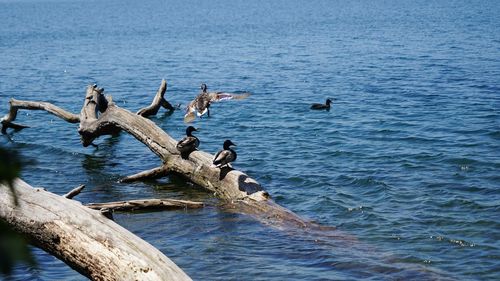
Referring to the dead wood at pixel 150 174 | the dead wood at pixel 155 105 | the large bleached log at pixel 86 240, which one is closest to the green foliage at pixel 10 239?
the large bleached log at pixel 86 240

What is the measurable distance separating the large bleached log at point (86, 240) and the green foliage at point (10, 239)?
531cm

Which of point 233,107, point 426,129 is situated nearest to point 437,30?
point 233,107

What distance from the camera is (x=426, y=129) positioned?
2253 centimetres

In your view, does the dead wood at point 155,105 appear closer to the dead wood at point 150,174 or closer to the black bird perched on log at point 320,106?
the black bird perched on log at point 320,106

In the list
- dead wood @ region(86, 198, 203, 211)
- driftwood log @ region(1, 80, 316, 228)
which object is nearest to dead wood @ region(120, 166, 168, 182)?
Answer: driftwood log @ region(1, 80, 316, 228)

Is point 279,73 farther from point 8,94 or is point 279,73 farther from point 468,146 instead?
point 468,146

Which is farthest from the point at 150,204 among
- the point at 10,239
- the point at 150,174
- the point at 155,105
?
→ the point at 10,239

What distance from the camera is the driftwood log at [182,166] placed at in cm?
1377

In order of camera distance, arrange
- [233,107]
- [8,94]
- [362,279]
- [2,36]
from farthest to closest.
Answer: [2,36]
[8,94]
[233,107]
[362,279]

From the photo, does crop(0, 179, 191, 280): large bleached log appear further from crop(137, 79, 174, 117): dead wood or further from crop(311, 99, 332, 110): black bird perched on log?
crop(311, 99, 332, 110): black bird perched on log

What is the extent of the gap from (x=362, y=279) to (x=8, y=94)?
2578 cm

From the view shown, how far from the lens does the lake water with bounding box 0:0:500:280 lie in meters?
11.8

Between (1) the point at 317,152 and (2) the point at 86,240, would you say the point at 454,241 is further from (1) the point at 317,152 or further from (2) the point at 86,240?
(1) the point at 317,152

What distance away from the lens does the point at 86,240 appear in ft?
22.2
